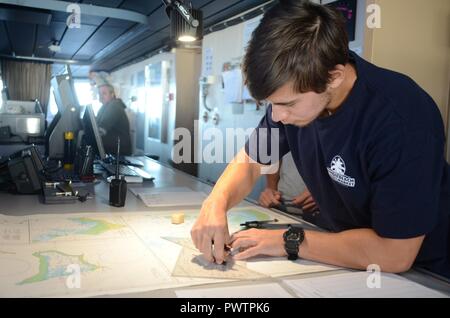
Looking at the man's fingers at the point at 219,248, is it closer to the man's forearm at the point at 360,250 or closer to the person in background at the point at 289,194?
the man's forearm at the point at 360,250

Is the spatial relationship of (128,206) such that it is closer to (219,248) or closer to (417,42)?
(219,248)

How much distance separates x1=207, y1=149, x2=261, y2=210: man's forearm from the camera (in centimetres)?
124

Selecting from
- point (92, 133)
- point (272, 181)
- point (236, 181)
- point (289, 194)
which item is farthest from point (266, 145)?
point (92, 133)

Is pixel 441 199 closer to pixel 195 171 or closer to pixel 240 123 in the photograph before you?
pixel 240 123

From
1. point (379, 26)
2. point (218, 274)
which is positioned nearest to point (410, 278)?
point (218, 274)

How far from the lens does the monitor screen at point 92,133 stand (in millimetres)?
2215

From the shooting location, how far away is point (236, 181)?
4.34 feet

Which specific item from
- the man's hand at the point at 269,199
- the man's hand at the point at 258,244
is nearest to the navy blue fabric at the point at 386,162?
the man's hand at the point at 258,244

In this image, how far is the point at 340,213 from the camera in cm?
114

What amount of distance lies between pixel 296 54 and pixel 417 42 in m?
1.21

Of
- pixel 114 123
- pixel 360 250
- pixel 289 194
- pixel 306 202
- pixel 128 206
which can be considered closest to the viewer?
pixel 360 250

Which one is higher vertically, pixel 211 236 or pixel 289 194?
pixel 211 236

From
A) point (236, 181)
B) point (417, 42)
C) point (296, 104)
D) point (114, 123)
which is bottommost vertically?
point (236, 181)

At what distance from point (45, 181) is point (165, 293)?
122 centimetres
